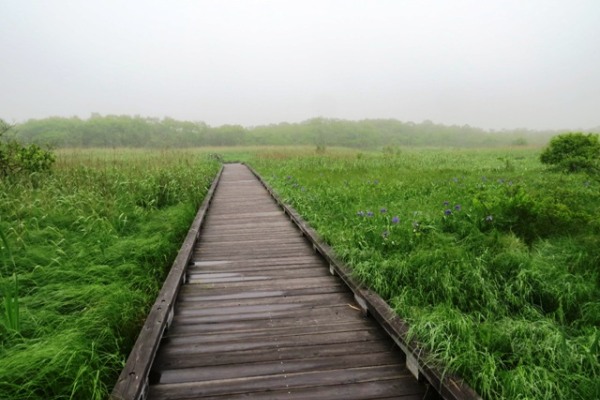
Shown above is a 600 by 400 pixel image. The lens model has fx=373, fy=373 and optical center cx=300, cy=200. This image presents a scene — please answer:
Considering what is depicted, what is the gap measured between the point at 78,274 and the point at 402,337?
333 centimetres

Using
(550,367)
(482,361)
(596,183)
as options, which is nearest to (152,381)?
(482,361)

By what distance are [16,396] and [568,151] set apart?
17886mm

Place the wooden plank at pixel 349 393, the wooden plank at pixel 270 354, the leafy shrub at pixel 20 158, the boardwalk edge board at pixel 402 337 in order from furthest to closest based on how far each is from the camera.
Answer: the leafy shrub at pixel 20 158 → the wooden plank at pixel 270 354 → the wooden plank at pixel 349 393 → the boardwalk edge board at pixel 402 337

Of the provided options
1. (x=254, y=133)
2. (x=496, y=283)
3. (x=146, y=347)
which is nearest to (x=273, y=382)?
(x=146, y=347)

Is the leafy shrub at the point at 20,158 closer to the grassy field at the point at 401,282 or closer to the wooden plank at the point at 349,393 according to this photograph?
the grassy field at the point at 401,282

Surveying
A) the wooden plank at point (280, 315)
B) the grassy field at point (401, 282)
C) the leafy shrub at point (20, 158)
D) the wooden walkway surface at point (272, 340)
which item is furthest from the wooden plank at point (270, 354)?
the leafy shrub at point (20, 158)

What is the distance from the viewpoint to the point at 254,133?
11712 centimetres

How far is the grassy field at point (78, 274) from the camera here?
91.7 inches

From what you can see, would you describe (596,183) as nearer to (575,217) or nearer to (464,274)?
(575,217)

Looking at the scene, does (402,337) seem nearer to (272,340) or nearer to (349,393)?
(349,393)

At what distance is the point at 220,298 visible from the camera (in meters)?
3.76

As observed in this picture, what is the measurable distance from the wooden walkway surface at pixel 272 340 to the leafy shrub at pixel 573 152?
13.2 m

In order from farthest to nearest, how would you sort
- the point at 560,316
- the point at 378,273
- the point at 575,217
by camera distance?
the point at 575,217 < the point at 378,273 < the point at 560,316

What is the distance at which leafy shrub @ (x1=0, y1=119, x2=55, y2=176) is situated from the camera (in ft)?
A: 28.9
